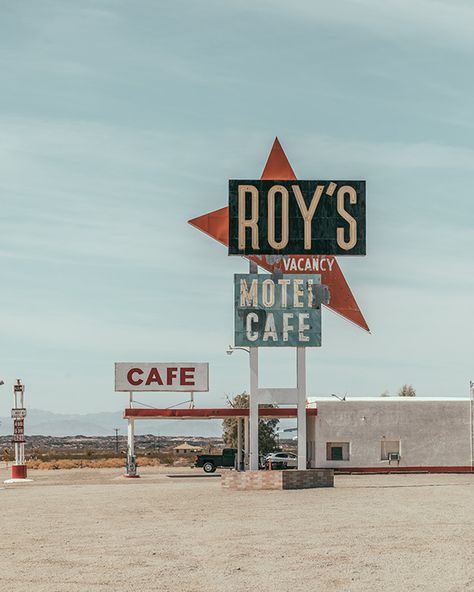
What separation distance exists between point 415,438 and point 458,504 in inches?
1203

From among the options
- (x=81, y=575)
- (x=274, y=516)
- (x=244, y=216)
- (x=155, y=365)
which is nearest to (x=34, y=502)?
(x=274, y=516)

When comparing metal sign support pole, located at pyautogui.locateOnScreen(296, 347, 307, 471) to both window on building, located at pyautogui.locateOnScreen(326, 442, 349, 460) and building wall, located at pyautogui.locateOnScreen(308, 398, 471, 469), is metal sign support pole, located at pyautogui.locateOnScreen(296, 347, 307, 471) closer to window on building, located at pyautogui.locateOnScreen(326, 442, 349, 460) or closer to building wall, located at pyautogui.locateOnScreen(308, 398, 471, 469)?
building wall, located at pyautogui.locateOnScreen(308, 398, 471, 469)

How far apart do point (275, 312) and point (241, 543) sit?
72.5ft

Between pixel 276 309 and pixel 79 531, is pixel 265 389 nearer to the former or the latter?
pixel 276 309

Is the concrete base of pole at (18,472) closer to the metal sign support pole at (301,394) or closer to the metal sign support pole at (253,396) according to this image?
the metal sign support pole at (253,396)

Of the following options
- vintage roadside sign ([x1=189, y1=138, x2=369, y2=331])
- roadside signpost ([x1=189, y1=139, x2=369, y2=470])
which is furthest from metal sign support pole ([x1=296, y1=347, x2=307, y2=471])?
vintage roadside sign ([x1=189, y1=138, x2=369, y2=331])

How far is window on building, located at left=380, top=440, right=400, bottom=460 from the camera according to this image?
63.1 metres

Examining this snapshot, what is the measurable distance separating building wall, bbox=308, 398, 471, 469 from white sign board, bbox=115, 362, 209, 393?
8006mm

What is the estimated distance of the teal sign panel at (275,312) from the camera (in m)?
43.9

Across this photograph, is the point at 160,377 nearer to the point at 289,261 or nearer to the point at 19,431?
the point at 19,431

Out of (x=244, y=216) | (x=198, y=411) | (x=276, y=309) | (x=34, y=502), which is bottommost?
(x=34, y=502)

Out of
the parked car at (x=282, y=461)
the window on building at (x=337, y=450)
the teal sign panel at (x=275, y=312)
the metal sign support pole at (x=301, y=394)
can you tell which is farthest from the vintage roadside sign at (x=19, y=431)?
the window on building at (x=337, y=450)

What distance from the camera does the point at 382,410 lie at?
63.5 m

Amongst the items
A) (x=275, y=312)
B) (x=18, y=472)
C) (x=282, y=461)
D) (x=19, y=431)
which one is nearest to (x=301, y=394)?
(x=275, y=312)
